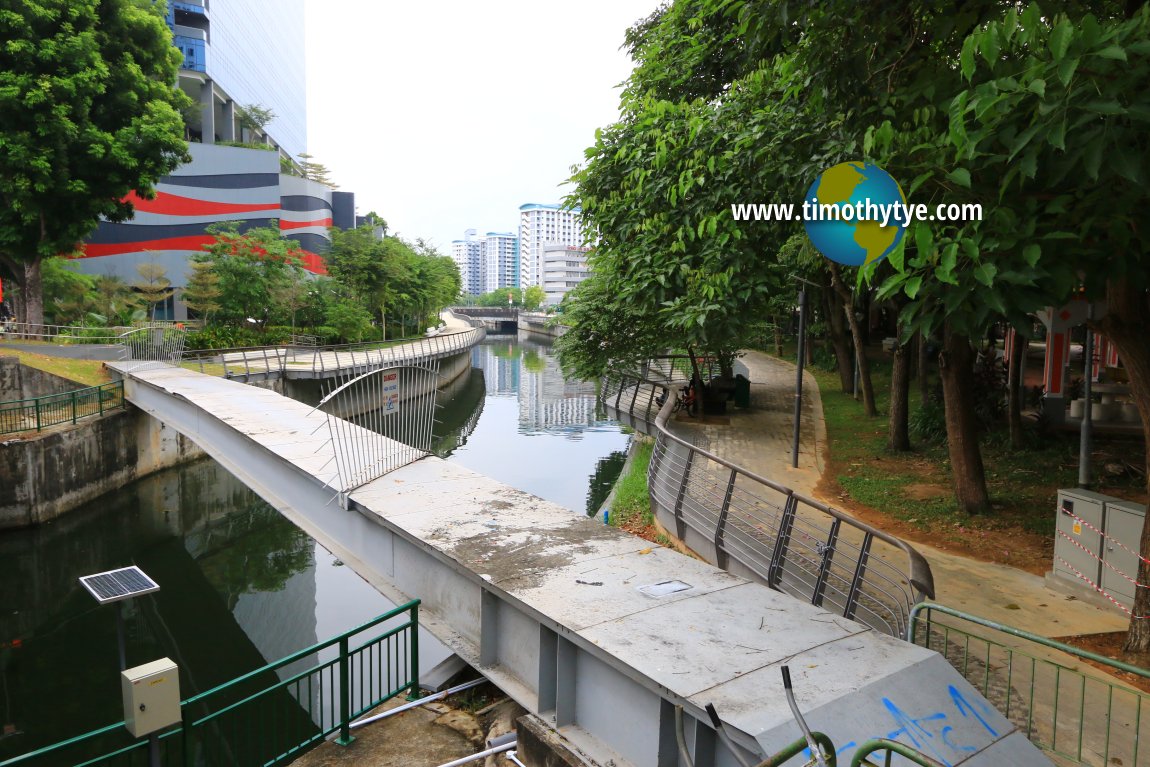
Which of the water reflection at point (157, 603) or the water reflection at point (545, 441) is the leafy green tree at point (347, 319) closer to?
the water reflection at point (545, 441)

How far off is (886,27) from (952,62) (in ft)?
4.04

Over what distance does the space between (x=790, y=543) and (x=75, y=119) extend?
25.0 m

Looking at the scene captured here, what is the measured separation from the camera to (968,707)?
4.16 meters

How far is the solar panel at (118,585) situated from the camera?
4.81m

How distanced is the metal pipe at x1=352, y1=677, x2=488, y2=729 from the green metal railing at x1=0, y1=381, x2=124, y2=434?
14119 millimetres

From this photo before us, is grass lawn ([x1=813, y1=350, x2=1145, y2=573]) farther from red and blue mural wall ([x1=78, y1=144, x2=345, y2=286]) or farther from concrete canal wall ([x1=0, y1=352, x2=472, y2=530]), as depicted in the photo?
red and blue mural wall ([x1=78, y1=144, x2=345, y2=286])

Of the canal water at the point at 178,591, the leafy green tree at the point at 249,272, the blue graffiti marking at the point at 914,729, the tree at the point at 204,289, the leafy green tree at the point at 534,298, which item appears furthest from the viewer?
the leafy green tree at the point at 534,298

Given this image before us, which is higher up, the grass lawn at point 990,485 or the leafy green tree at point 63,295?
the leafy green tree at point 63,295

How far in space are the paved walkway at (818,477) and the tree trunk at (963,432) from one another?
102 cm

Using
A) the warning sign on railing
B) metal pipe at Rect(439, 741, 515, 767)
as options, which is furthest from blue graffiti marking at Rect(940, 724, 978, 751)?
the warning sign on railing

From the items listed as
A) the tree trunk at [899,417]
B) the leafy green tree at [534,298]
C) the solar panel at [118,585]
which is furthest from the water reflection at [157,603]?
the leafy green tree at [534,298]

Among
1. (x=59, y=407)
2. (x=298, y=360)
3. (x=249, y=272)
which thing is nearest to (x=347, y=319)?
(x=249, y=272)

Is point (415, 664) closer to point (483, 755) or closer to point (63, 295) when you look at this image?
point (483, 755)

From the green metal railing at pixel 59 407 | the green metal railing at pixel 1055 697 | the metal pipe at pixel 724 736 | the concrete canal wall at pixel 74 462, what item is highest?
the metal pipe at pixel 724 736
